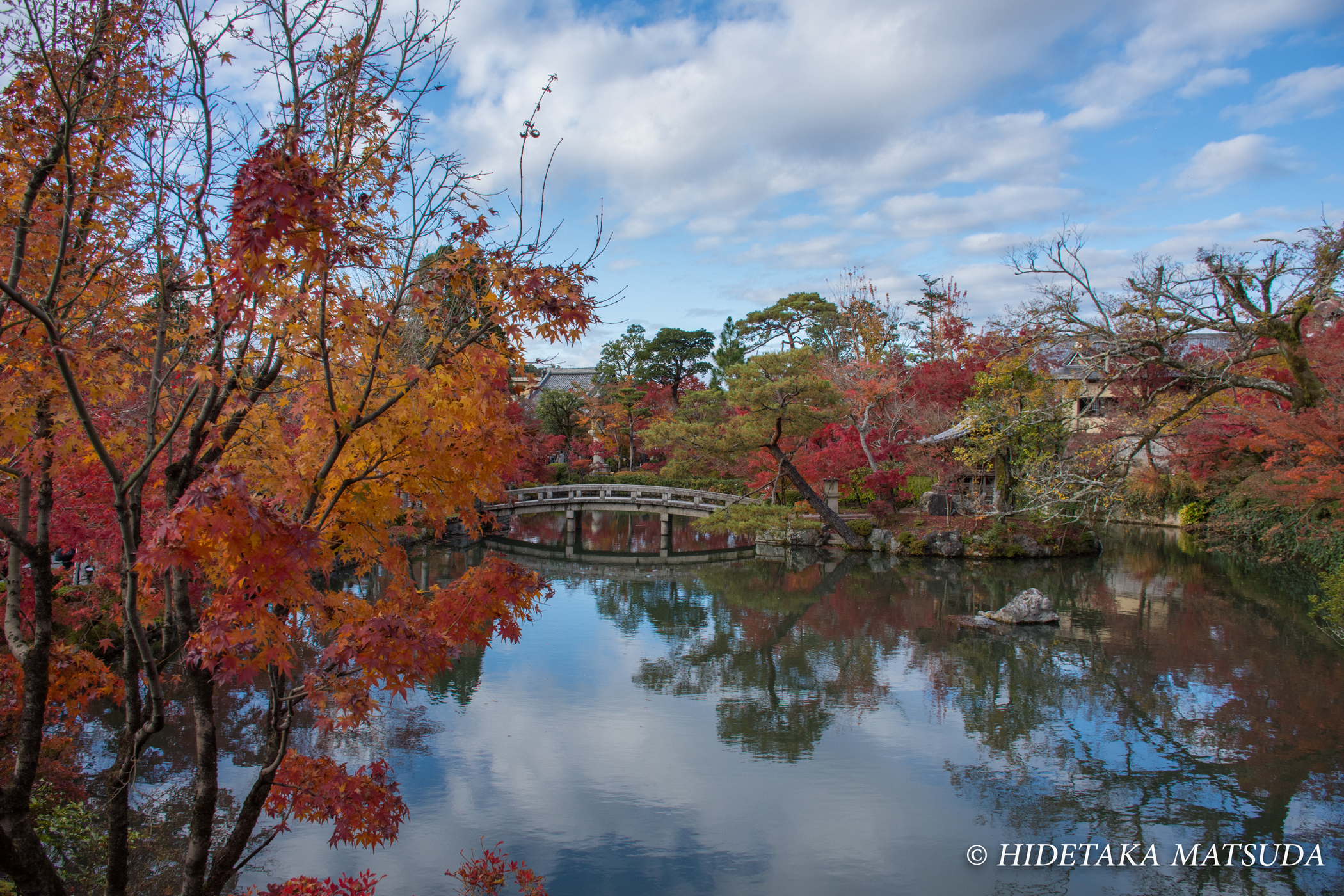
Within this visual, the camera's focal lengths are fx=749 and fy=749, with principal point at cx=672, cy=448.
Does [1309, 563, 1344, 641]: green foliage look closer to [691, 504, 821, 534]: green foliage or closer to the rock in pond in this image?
the rock in pond

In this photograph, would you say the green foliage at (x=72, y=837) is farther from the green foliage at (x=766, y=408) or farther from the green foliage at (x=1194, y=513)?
the green foliage at (x=1194, y=513)

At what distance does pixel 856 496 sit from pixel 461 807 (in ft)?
49.4

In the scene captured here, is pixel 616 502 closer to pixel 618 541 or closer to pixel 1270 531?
pixel 618 541

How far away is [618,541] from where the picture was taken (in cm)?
2000

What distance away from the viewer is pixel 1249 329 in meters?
5.63

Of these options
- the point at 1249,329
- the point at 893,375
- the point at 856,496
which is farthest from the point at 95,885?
the point at 893,375

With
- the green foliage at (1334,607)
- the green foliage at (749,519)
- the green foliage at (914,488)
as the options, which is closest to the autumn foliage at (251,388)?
the green foliage at (1334,607)

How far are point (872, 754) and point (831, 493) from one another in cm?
1089

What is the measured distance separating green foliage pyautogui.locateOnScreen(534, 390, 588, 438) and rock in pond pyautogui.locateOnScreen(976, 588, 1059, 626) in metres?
15.5

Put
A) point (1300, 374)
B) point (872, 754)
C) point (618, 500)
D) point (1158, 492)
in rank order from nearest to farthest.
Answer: point (1300, 374)
point (872, 754)
point (1158, 492)
point (618, 500)

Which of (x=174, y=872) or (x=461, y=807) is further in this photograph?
(x=461, y=807)

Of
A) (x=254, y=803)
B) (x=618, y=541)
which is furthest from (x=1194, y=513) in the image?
(x=254, y=803)

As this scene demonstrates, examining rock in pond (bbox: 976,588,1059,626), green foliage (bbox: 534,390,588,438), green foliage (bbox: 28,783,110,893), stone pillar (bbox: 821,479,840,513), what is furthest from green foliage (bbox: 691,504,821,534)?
green foliage (bbox: 28,783,110,893)

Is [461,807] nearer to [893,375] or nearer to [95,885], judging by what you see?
[95,885]
